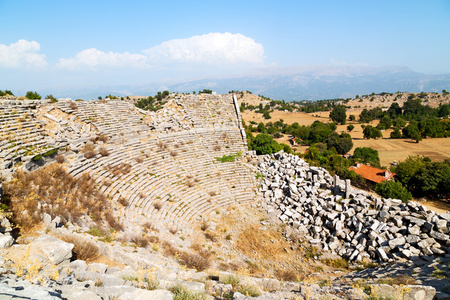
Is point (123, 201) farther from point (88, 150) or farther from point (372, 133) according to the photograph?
point (372, 133)

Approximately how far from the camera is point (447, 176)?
1988 cm

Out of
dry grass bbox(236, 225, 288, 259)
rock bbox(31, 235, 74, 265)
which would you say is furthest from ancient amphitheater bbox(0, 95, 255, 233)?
rock bbox(31, 235, 74, 265)

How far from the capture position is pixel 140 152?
17.4m

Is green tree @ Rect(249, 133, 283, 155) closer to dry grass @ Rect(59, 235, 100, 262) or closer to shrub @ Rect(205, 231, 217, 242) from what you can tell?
shrub @ Rect(205, 231, 217, 242)

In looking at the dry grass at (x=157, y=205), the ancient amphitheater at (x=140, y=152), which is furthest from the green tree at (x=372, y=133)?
the dry grass at (x=157, y=205)

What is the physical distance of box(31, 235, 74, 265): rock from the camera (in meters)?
5.62

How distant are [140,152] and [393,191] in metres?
20.6

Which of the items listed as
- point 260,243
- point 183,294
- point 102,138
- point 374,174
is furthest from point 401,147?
point 183,294

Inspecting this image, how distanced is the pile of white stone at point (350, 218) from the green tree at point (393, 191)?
18.9ft

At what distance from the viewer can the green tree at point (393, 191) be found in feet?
56.7

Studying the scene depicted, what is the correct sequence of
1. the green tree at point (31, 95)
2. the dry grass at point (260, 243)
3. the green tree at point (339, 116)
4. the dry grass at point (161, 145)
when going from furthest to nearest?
1. the green tree at point (339, 116)
2. the dry grass at point (161, 145)
3. the green tree at point (31, 95)
4. the dry grass at point (260, 243)

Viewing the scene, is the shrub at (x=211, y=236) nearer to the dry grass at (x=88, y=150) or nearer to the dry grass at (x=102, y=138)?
the dry grass at (x=88, y=150)

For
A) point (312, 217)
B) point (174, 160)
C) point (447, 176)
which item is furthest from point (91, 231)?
point (447, 176)

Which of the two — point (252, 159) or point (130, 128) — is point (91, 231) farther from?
point (252, 159)
